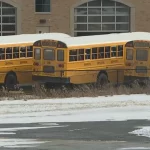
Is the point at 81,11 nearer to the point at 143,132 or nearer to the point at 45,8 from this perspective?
the point at 45,8

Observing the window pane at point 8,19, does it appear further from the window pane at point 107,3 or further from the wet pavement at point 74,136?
the wet pavement at point 74,136

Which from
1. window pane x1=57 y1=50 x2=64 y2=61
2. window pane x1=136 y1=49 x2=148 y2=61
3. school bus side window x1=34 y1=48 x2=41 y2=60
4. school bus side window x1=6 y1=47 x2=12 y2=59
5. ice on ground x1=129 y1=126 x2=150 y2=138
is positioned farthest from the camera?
window pane x1=136 y1=49 x2=148 y2=61

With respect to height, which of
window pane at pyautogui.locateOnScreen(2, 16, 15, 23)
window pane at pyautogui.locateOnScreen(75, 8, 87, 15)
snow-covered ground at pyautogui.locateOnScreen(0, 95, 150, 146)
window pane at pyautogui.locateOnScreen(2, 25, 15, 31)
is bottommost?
snow-covered ground at pyautogui.locateOnScreen(0, 95, 150, 146)

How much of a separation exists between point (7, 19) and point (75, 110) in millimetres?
30877

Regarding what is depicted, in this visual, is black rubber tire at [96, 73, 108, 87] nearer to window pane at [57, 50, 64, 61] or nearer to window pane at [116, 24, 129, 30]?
window pane at [57, 50, 64, 61]

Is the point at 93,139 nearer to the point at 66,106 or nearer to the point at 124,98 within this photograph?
the point at 66,106

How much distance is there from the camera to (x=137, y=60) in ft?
107

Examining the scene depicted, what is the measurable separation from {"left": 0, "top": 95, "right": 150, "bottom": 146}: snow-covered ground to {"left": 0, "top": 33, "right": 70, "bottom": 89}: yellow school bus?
11.1 metres

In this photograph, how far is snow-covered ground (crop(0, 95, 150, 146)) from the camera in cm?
1594

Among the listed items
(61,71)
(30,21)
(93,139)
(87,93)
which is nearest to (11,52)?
(61,71)

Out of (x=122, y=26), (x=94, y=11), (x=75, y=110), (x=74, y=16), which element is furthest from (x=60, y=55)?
(x=122, y=26)

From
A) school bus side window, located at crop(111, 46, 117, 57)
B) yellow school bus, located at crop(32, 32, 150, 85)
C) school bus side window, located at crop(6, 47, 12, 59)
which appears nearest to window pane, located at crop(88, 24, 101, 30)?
yellow school bus, located at crop(32, 32, 150, 85)

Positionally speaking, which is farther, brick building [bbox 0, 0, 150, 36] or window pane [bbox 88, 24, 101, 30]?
window pane [bbox 88, 24, 101, 30]

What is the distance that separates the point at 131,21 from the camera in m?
50.5
